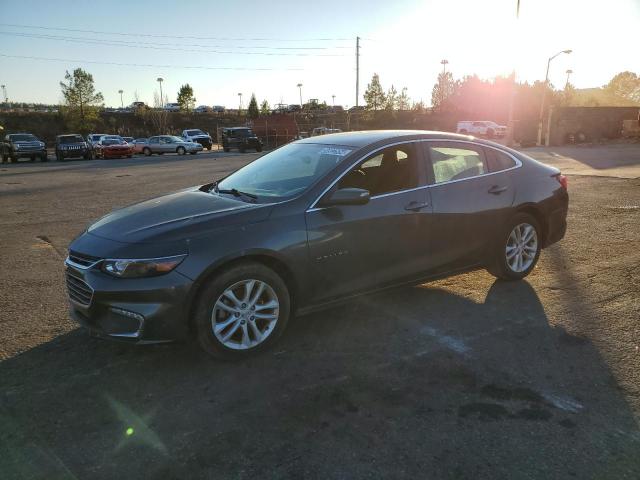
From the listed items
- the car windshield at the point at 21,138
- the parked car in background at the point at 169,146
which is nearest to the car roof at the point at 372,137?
the car windshield at the point at 21,138

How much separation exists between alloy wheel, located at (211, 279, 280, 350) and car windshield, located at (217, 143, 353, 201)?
0.77 metres

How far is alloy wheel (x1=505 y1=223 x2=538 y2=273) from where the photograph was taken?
16.9 ft

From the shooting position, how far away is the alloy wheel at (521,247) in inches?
203

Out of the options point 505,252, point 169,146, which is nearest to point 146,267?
point 505,252

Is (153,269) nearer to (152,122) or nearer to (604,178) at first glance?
(604,178)

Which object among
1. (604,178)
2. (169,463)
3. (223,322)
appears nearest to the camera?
(169,463)

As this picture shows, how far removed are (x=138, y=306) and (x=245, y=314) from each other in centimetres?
73

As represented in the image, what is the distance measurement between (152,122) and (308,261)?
8325 centimetres

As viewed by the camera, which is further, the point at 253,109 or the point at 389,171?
the point at 253,109

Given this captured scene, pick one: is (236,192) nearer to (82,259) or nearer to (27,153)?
(82,259)

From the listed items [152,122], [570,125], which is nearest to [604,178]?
[570,125]

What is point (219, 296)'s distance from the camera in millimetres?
3523

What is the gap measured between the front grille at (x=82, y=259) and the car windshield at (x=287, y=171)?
4.37ft

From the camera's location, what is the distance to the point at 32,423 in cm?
293
